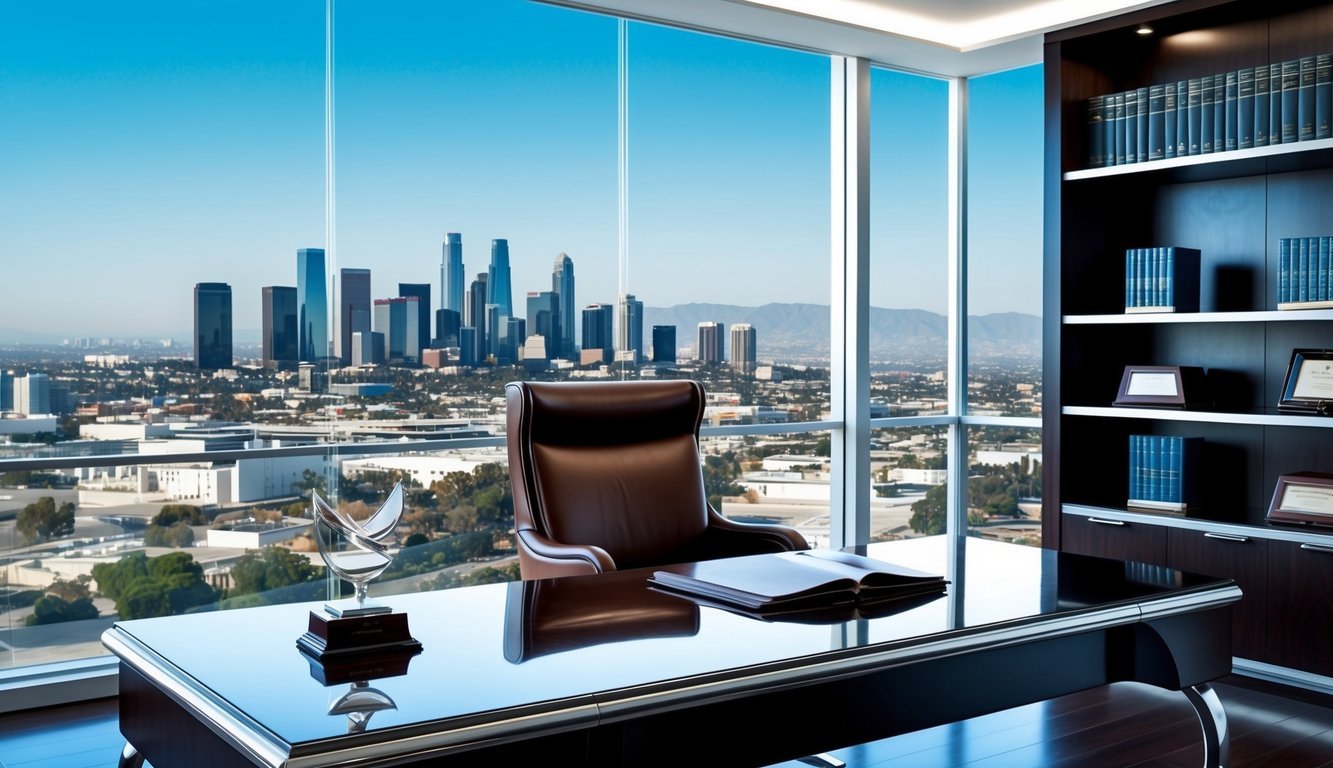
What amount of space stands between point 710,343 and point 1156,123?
1.95 meters

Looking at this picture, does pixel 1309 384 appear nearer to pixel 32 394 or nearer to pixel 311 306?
pixel 311 306

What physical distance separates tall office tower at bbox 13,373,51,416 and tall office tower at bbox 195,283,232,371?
0.46 metres

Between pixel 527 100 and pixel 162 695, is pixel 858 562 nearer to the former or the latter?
pixel 162 695

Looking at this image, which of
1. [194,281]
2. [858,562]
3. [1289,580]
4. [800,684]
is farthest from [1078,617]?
[194,281]

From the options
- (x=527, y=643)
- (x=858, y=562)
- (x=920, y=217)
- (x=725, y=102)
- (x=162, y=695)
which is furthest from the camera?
(x=920, y=217)

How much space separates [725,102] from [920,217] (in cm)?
119

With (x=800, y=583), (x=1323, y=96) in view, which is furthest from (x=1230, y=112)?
(x=800, y=583)

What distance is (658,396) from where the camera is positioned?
3598mm

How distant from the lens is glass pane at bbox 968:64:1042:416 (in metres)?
5.36

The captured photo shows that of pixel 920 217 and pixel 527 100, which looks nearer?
pixel 527 100

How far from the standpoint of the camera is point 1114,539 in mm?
4340

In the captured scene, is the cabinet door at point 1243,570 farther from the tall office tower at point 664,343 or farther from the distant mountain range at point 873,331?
the tall office tower at point 664,343

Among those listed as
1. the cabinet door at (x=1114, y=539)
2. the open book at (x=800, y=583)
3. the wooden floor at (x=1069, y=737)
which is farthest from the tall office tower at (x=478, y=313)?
the cabinet door at (x=1114, y=539)

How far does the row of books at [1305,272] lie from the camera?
381cm
